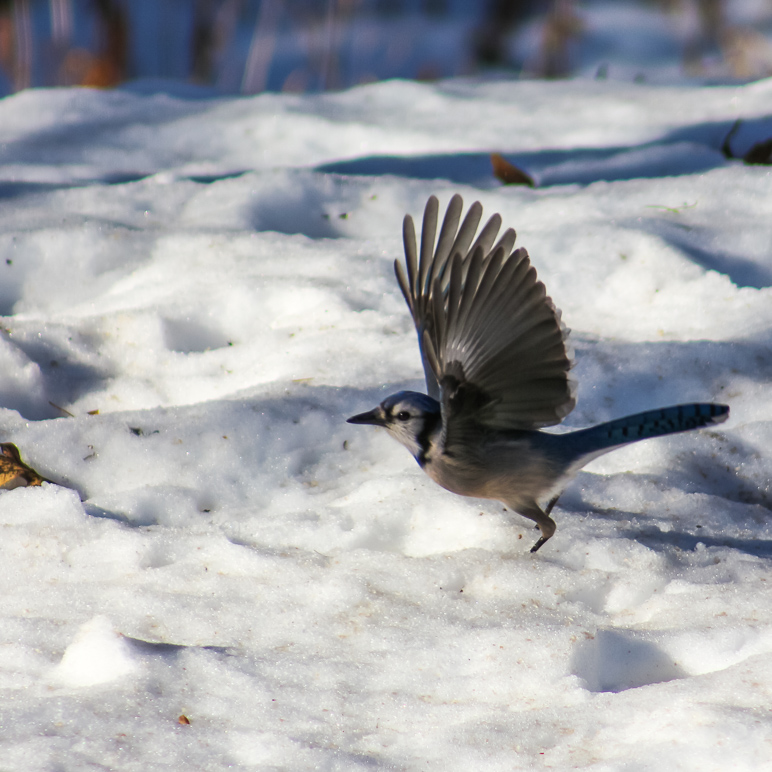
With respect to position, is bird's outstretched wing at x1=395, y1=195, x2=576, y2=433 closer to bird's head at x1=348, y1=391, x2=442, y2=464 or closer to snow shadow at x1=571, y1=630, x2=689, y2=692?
bird's head at x1=348, y1=391, x2=442, y2=464

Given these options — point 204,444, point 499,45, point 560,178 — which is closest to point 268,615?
point 204,444

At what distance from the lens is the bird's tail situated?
1655mm

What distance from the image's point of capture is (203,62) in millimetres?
8133

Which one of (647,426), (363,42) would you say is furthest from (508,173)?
(363,42)

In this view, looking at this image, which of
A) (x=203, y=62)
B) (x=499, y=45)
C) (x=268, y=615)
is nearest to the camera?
(x=268, y=615)

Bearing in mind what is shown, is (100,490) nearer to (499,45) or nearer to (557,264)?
(557,264)

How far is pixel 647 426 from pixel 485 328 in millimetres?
387

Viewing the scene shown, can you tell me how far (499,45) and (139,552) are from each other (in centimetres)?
1002

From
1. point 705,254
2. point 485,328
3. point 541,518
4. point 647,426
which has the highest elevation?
point 485,328

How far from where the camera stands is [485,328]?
1784 millimetres

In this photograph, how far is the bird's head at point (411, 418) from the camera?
1932 millimetres

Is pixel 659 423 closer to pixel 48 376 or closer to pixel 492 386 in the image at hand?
pixel 492 386

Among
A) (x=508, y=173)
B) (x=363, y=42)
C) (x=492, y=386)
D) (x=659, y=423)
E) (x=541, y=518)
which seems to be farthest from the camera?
(x=363, y=42)

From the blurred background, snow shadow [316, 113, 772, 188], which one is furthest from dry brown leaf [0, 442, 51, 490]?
the blurred background
